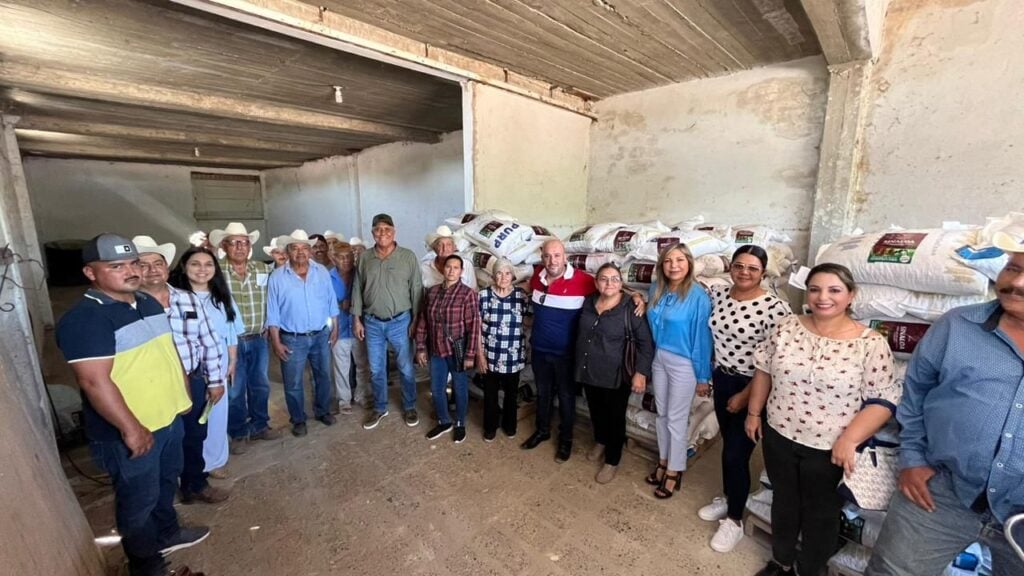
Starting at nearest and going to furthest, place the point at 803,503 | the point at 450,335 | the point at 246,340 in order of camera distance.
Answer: the point at 803,503 < the point at 246,340 < the point at 450,335

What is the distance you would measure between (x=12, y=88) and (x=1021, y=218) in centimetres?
753

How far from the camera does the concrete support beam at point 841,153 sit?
11.5 ft

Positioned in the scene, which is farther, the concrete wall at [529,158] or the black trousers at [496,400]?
the concrete wall at [529,158]

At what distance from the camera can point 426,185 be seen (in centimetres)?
751

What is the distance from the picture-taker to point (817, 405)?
65.9 inches

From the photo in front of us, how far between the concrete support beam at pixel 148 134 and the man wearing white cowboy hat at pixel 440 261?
18.3 ft

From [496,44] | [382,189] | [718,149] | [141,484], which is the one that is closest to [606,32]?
[496,44]

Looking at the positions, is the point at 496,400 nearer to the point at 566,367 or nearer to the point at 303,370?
the point at 566,367

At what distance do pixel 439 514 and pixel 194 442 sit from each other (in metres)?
1.39

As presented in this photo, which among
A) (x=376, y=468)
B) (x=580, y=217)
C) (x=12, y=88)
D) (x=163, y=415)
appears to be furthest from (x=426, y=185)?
(x=163, y=415)

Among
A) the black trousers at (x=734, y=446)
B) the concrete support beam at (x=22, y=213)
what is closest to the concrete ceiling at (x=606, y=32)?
the black trousers at (x=734, y=446)

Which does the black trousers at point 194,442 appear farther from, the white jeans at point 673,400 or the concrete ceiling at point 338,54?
the white jeans at point 673,400

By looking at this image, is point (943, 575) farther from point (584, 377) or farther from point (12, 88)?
point (12, 88)

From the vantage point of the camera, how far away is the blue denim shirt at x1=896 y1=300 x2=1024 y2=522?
1218mm
